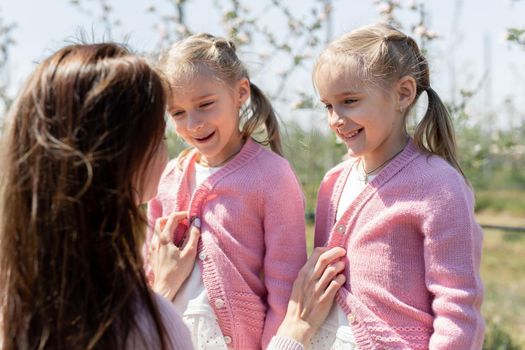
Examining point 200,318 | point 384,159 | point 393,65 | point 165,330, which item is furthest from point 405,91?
point 165,330

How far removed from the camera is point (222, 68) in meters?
1.94

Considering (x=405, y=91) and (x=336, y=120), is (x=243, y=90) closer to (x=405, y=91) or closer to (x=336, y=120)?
(x=336, y=120)

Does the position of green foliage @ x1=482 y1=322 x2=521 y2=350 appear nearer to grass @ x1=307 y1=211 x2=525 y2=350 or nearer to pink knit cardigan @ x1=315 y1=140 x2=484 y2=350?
grass @ x1=307 y1=211 x2=525 y2=350

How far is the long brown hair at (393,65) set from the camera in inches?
68.9

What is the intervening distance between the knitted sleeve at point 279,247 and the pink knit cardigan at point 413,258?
0.14 meters

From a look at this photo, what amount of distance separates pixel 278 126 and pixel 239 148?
0.58 feet

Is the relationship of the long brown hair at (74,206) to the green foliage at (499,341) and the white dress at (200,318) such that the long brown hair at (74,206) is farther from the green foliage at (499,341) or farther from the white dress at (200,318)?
the green foliage at (499,341)

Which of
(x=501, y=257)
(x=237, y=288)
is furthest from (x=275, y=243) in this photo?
(x=501, y=257)

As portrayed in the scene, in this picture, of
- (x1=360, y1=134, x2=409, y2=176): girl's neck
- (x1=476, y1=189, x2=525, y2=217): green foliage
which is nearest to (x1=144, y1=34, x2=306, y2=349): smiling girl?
(x1=360, y1=134, x2=409, y2=176): girl's neck

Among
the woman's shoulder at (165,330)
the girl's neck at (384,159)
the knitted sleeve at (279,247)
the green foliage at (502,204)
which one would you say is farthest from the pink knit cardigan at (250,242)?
the green foliage at (502,204)

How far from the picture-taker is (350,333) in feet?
5.65

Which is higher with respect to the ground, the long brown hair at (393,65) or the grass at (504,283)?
the long brown hair at (393,65)

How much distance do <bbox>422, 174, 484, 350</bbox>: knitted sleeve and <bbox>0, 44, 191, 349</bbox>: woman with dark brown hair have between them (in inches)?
29.0

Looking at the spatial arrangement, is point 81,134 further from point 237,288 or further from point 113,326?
point 237,288
